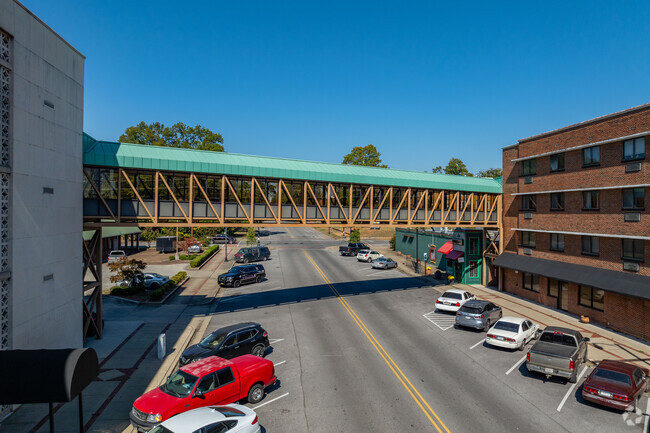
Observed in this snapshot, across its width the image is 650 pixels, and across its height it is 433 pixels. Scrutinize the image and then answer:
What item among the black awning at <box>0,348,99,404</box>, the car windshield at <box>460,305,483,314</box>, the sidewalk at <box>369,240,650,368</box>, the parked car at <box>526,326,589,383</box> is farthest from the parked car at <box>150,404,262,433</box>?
the sidewalk at <box>369,240,650,368</box>

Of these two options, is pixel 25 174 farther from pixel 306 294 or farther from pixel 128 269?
pixel 306 294

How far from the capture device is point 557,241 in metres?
26.8

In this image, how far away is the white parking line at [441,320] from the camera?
878 inches

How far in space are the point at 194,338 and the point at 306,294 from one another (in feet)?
39.1

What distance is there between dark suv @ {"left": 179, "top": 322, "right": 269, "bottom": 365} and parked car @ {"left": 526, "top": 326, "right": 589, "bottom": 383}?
11.7 metres

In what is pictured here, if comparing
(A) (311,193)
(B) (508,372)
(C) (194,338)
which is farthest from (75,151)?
(B) (508,372)

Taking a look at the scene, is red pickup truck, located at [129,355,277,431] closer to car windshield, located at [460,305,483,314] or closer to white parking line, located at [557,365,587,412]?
white parking line, located at [557,365,587,412]

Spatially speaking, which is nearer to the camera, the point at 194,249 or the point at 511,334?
the point at 511,334

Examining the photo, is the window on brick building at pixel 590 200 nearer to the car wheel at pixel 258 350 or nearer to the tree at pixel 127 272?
the car wheel at pixel 258 350

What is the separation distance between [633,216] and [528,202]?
8.66m

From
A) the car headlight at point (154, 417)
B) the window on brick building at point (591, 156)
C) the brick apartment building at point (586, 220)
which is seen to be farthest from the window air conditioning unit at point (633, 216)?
the car headlight at point (154, 417)

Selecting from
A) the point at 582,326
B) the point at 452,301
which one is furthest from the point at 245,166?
the point at 582,326

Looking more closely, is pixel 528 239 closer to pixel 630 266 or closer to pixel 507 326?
pixel 630 266

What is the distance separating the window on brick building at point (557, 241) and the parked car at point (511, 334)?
10031mm
